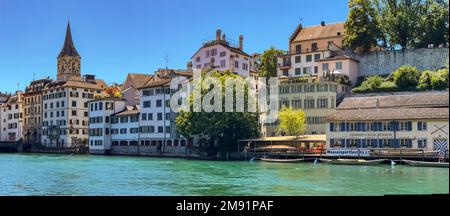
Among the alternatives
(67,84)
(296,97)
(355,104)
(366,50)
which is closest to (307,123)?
(296,97)

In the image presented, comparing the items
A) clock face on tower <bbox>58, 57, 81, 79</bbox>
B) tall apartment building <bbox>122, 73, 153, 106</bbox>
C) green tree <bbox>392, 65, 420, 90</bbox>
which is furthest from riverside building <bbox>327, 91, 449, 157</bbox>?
clock face on tower <bbox>58, 57, 81, 79</bbox>

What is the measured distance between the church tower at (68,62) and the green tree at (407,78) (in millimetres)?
73008

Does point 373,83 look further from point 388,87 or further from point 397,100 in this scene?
point 397,100

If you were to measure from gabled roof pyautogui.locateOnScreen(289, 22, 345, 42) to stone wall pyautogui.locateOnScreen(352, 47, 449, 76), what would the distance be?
660 centimetres

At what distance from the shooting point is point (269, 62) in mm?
81562

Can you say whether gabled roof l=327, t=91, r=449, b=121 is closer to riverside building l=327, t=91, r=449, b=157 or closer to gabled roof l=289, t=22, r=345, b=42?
riverside building l=327, t=91, r=449, b=157

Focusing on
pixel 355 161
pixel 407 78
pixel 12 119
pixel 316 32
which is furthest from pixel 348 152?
pixel 12 119

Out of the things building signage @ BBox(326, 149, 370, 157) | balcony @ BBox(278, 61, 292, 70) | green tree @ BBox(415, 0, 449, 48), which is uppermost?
green tree @ BBox(415, 0, 449, 48)

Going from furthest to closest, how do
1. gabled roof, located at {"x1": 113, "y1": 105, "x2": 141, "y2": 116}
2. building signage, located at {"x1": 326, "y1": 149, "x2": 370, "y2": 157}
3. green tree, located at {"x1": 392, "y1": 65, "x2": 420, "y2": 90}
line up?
1. gabled roof, located at {"x1": 113, "y1": 105, "x2": 141, "y2": 116}
2. green tree, located at {"x1": 392, "y1": 65, "x2": 420, "y2": 90}
3. building signage, located at {"x1": 326, "y1": 149, "x2": 370, "y2": 157}

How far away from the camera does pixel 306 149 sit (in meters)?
57.8

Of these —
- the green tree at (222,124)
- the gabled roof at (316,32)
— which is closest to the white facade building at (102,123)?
the green tree at (222,124)

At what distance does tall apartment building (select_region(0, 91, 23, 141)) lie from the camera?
359 ft
